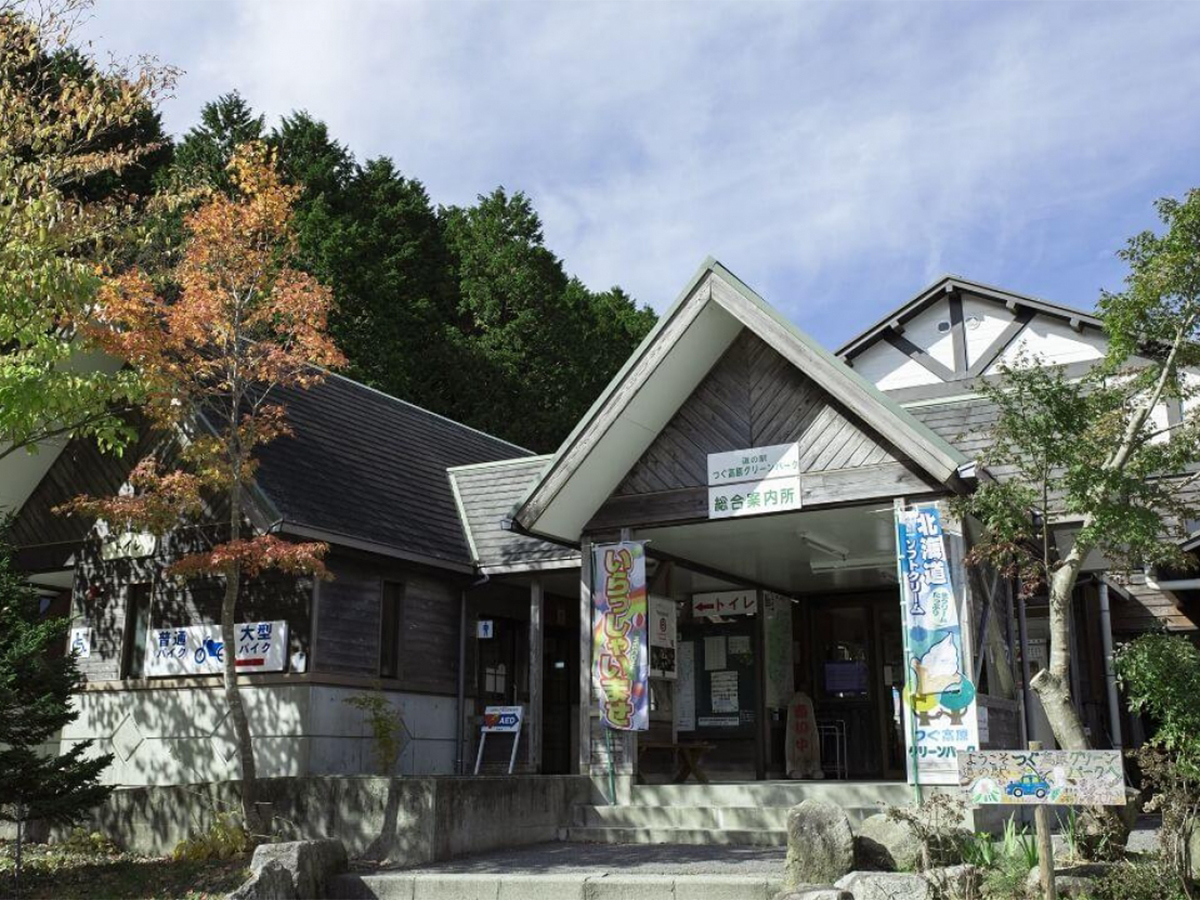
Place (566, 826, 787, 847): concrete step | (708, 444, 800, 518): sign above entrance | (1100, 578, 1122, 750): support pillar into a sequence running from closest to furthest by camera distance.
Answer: (566, 826, 787, 847): concrete step, (708, 444, 800, 518): sign above entrance, (1100, 578, 1122, 750): support pillar

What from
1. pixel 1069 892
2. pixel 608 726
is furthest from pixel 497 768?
pixel 1069 892

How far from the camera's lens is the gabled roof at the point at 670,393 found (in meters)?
12.2

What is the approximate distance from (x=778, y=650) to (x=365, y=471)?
6798 mm

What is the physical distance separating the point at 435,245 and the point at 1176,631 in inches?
1099

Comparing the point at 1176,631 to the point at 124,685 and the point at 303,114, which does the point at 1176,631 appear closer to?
the point at 124,685

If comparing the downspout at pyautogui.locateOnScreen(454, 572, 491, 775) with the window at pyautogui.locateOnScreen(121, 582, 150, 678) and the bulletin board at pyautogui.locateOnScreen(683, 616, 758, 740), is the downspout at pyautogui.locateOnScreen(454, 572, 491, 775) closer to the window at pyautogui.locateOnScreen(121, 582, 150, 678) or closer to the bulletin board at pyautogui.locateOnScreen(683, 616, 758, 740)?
the bulletin board at pyautogui.locateOnScreen(683, 616, 758, 740)

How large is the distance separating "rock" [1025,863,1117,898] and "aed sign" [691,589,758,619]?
9.21 meters

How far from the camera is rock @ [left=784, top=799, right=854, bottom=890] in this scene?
840 cm

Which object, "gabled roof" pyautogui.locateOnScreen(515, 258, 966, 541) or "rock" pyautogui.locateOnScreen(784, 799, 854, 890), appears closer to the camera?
"rock" pyautogui.locateOnScreen(784, 799, 854, 890)

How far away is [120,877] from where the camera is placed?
11.0 metres

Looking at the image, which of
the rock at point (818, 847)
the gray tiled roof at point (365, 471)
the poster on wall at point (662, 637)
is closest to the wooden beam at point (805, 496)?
the poster on wall at point (662, 637)

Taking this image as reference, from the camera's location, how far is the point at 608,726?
44.2 ft

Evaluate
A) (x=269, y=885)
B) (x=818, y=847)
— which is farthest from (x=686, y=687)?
(x=818, y=847)

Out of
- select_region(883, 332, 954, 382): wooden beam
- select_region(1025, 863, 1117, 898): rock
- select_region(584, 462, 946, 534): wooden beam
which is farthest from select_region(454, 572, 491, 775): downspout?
select_region(883, 332, 954, 382): wooden beam
